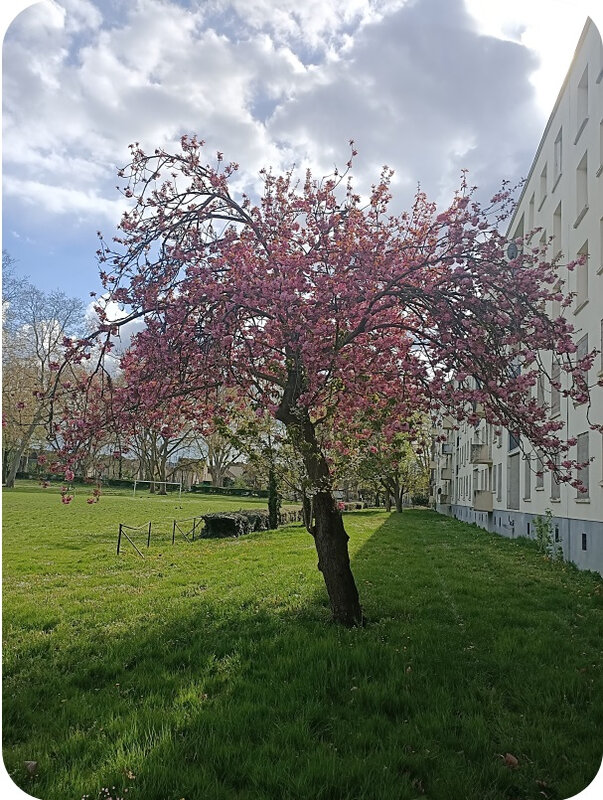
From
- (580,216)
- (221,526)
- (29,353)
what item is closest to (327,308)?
(29,353)

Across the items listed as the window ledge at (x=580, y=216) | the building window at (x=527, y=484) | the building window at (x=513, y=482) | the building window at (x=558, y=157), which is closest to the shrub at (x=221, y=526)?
the building window at (x=527, y=484)

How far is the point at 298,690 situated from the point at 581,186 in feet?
29.9

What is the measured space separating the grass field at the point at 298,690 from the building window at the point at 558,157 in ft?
25.1

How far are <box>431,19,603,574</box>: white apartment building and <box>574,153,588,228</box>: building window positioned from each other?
0.01 m

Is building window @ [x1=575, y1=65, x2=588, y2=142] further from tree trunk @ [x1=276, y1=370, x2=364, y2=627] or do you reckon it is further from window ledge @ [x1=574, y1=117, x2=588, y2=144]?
tree trunk @ [x1=276, y1=370, x2=364, y2=627]

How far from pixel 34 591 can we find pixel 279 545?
5449 mm

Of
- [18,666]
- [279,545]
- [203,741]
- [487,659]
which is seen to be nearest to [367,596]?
[487,659]

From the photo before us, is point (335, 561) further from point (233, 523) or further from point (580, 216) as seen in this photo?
point (233, 523)

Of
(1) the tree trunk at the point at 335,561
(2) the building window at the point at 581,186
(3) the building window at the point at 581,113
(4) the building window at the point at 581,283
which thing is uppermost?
(3) the building window at the point at 581,113

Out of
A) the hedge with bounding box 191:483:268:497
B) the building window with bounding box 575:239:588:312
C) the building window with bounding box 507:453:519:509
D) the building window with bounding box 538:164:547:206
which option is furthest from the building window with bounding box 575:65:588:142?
the hedge with bounding box 191:483:268:497

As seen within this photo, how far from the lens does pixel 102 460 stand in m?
4.33

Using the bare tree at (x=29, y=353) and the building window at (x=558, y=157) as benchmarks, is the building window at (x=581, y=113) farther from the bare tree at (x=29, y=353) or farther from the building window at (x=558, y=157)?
the bare tree at (x=29, y=353)

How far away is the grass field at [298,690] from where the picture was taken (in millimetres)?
2584

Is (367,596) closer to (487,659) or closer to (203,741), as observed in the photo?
(487,659)
